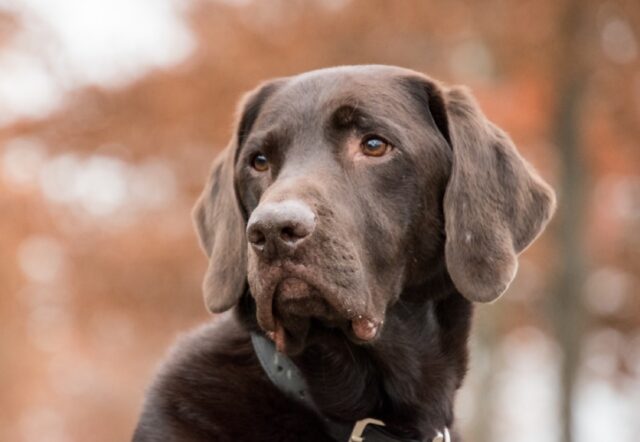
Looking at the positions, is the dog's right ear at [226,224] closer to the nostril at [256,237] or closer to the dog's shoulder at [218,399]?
the dog's shoulder at [218,399]

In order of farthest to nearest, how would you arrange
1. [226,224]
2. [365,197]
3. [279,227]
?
[226,224]
[365,197]
[279,227]

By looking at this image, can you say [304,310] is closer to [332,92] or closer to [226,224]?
[226,224]

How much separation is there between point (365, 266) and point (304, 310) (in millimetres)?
321

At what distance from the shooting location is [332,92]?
16.6 feet

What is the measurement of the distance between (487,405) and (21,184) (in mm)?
6642

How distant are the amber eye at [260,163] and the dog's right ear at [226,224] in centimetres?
17

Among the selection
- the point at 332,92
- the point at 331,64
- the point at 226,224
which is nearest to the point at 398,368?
the point at 226,224

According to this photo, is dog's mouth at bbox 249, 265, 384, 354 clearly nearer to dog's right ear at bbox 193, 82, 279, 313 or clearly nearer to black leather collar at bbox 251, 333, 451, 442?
black leather collar at bbox 251, 333, 451, 442

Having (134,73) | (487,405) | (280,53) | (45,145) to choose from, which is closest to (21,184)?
(45,145)

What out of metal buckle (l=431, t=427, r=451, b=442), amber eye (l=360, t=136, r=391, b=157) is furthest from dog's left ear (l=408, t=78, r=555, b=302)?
metal buckle (l=431, t=427, r=451, b=442)

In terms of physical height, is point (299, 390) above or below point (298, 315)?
below

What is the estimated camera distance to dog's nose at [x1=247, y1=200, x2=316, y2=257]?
420cm

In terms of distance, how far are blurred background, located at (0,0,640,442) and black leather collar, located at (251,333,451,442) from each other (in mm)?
5966

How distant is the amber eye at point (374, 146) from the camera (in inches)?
192
